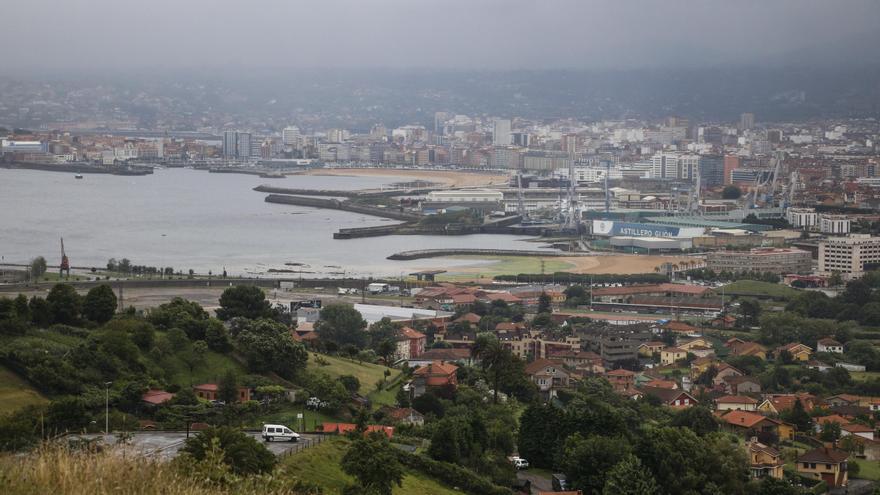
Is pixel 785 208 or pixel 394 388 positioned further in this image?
pixel 785 208

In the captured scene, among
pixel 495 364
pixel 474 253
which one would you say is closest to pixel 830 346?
pixel 495 364

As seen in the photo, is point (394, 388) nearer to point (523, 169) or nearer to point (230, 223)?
point (230, 223)

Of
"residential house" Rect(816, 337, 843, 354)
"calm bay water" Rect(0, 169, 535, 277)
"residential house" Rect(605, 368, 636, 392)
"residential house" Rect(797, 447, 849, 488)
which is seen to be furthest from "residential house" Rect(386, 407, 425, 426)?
"calm bay water" Rect(0, 169, 535, 277)

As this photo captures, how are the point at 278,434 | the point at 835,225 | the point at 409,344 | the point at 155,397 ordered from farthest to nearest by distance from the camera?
the point at 835,225 < the point at 409,344 < the point at 155,397 < the point at 278,434

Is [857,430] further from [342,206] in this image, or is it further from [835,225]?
[342,206]

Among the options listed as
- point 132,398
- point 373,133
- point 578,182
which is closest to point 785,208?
point 578,182

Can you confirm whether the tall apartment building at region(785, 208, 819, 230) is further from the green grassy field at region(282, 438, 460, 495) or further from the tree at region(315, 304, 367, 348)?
the green grassy field at region(282, 438, 460, 495)
